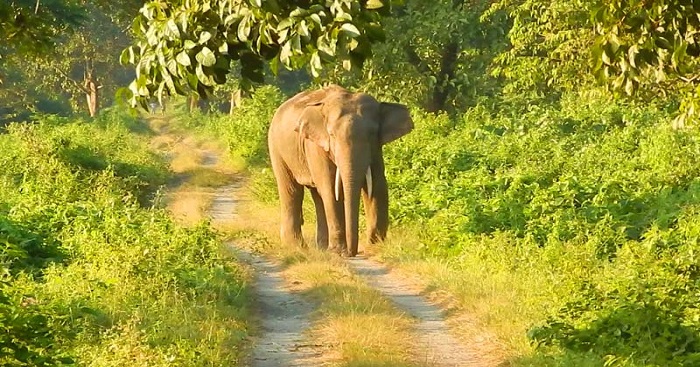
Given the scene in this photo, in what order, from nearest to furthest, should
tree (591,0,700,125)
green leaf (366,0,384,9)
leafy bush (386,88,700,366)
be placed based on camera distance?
green leaf (366,0,384,9), tree (591,0,700,125), leafy bush (386,88,700,366)

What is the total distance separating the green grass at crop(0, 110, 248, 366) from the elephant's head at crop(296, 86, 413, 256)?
2.14 m

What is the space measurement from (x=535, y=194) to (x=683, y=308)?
5.26m

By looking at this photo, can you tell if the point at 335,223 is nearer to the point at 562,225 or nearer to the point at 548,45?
the point at 562,225

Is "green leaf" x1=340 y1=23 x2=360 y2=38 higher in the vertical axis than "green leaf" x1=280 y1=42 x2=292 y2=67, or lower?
higher

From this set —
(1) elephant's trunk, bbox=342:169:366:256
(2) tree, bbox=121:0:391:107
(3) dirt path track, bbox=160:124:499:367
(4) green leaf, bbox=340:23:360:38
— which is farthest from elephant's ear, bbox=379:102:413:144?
(4) green leaf, bbox=340:23:360:38

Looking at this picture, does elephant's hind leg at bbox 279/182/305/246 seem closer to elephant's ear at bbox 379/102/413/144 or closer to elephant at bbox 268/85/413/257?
elephant at bbox 268/85/413/257

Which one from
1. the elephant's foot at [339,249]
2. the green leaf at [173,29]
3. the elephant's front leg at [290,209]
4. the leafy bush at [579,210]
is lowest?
the elephant's foot at [339,249]

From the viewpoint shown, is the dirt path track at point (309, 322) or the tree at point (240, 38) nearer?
the tree at point (240, 38)

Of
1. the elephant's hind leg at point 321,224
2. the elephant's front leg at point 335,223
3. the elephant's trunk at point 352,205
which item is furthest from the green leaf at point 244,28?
the elephant's hind leg at point 321,224

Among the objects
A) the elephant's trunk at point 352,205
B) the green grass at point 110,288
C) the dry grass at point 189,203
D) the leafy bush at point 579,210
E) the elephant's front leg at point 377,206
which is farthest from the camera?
the dry grass at point 189,203

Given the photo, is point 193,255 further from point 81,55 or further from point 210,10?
point 81,55

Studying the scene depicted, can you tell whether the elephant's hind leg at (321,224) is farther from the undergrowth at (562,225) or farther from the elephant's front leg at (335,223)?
the undergrowth at (562,225)

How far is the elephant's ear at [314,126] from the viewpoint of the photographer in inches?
535

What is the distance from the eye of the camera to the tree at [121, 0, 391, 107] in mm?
3471
